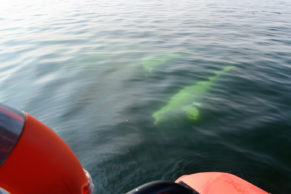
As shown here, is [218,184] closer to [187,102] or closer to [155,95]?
[187,102]

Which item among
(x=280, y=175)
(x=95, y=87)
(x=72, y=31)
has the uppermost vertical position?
(x=72, y=31)

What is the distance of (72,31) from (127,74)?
850 centimetres

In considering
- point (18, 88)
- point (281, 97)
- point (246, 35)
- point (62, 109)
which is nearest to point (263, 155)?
point (281, 97)

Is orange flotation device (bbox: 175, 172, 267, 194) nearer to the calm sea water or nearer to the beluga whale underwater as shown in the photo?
the calm sea water

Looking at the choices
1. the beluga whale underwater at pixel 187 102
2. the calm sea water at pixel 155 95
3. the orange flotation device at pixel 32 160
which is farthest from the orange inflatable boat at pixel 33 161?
the beluga whale underwater at pixel 187 102

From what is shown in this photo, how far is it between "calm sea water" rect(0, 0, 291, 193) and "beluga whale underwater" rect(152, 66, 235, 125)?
0.55 feet

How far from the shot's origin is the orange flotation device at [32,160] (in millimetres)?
1562

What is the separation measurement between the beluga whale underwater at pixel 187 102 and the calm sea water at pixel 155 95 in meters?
0.17

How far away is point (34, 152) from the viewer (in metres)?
1.64

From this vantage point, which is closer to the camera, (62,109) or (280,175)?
(280,175)

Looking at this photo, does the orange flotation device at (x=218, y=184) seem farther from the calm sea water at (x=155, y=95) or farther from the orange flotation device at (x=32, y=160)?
the orange flotation device at (x=32, y=160)

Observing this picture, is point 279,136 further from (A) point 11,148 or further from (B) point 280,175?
(A) point 11,148

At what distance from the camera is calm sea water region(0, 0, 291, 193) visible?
503 centimetres

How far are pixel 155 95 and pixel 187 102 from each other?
1123 mm
